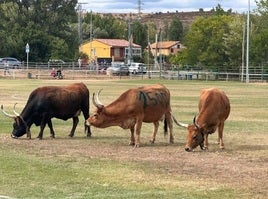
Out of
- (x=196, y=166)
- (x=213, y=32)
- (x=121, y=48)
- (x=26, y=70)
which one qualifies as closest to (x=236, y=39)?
(x=213, y=32)

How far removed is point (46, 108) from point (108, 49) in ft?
422

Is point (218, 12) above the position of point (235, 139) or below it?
above

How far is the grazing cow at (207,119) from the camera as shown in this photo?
16969mm

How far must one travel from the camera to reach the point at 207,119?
57.3 feet

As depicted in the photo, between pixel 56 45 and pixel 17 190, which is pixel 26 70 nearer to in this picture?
pixel 56 45

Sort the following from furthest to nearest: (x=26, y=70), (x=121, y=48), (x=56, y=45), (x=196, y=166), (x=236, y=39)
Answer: (x=121, y=48)
(x=56, y=45)
(x=236, y=39)
(x=26, y=70)
(x=196, y=166)

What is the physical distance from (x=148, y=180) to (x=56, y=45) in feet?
314

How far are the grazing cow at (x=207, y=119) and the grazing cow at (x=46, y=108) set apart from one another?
4209mm

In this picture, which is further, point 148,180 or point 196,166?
point 196,166

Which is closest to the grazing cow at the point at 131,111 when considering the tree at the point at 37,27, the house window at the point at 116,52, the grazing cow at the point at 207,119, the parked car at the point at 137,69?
the grazing cow at the point at 207,119

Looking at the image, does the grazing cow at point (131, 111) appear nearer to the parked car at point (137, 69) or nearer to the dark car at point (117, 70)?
the dark car at point (117, 70)

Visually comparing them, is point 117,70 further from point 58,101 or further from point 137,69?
point 58,101

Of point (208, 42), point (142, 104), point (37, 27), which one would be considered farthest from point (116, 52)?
point (142, 104)

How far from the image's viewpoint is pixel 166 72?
8831 centimetres
